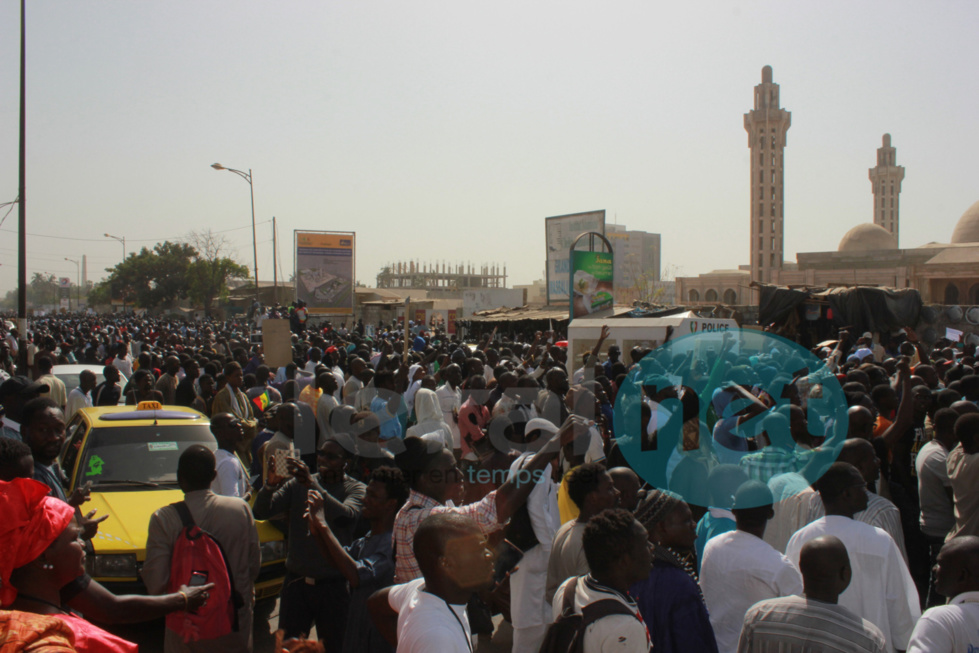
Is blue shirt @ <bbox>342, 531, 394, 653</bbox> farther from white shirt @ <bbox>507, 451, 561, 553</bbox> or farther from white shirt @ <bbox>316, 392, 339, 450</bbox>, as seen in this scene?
white shirt @ <bbox>316, 392, 339, 450</bbox>

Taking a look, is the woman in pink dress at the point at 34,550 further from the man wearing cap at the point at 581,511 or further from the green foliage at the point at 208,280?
the green foliage at the point at 208,280

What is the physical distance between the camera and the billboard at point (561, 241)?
3556 centimetres

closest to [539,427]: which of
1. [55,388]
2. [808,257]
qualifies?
[55,388]

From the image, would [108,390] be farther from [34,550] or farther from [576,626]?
[576,626]

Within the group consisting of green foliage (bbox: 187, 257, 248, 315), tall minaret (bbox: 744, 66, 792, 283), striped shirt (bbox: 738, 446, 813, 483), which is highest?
tall minaret (bbox: 744, 66, 792, 283)

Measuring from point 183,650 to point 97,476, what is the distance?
100 inches

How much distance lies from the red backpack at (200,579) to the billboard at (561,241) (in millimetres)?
31332

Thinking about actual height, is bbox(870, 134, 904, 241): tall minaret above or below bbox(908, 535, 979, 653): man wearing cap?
above

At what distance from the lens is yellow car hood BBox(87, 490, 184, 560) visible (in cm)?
468

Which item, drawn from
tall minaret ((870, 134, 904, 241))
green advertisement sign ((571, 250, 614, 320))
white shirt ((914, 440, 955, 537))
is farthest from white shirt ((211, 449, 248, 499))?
tall minaret ((870, 134, 904, 241))

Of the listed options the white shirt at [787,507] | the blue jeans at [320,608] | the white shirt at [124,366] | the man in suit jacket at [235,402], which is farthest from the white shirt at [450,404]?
the white shirt at [124,366]

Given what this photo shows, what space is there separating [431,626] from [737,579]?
1549 millimetres

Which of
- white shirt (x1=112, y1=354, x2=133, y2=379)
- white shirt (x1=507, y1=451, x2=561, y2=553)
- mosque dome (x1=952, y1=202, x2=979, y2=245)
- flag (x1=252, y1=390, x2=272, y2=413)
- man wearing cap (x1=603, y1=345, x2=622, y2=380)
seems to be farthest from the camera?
mosque dome (x1=952, y1=202, x2=979, y2=245)

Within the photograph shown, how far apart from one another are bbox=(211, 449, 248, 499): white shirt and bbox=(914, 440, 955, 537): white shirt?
4670 millimetres
